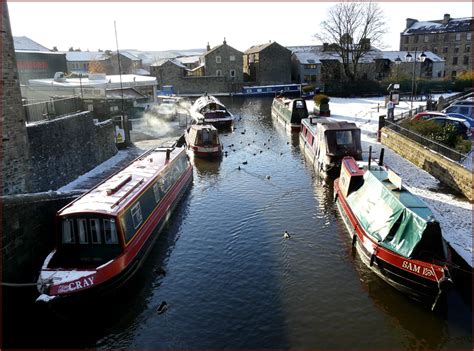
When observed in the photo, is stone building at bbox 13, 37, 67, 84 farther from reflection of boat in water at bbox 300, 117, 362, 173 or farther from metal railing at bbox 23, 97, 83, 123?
reflection of boat in water at bbox 300, 117, 362, 173

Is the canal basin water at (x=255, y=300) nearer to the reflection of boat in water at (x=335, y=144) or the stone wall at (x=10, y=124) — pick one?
the reflection of boat in water at (x=335, y=144)

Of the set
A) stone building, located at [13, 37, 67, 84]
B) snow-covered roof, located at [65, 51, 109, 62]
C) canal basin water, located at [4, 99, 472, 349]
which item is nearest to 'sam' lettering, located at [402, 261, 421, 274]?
canal basin water, located at [4, 99, 472, 349]

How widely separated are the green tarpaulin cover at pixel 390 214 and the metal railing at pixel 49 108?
14.4m

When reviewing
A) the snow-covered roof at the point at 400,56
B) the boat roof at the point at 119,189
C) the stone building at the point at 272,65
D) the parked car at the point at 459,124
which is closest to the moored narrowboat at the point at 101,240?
the boat roof at the point at 119,189

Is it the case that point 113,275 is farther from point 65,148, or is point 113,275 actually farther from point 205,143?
point 205,143

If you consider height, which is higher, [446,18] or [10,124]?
[446,18]

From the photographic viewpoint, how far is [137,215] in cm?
1399

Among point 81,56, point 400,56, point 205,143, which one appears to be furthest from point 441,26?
point 81,56

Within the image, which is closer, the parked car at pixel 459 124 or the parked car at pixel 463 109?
the parked car at pixel 459 124

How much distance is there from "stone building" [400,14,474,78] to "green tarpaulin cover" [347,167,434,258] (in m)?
70.0

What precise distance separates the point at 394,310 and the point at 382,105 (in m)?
39.2

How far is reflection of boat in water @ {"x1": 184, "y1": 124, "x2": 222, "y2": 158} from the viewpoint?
1076 inches

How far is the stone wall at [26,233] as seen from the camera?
11.3 metres

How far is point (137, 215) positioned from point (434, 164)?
48.3 ft
